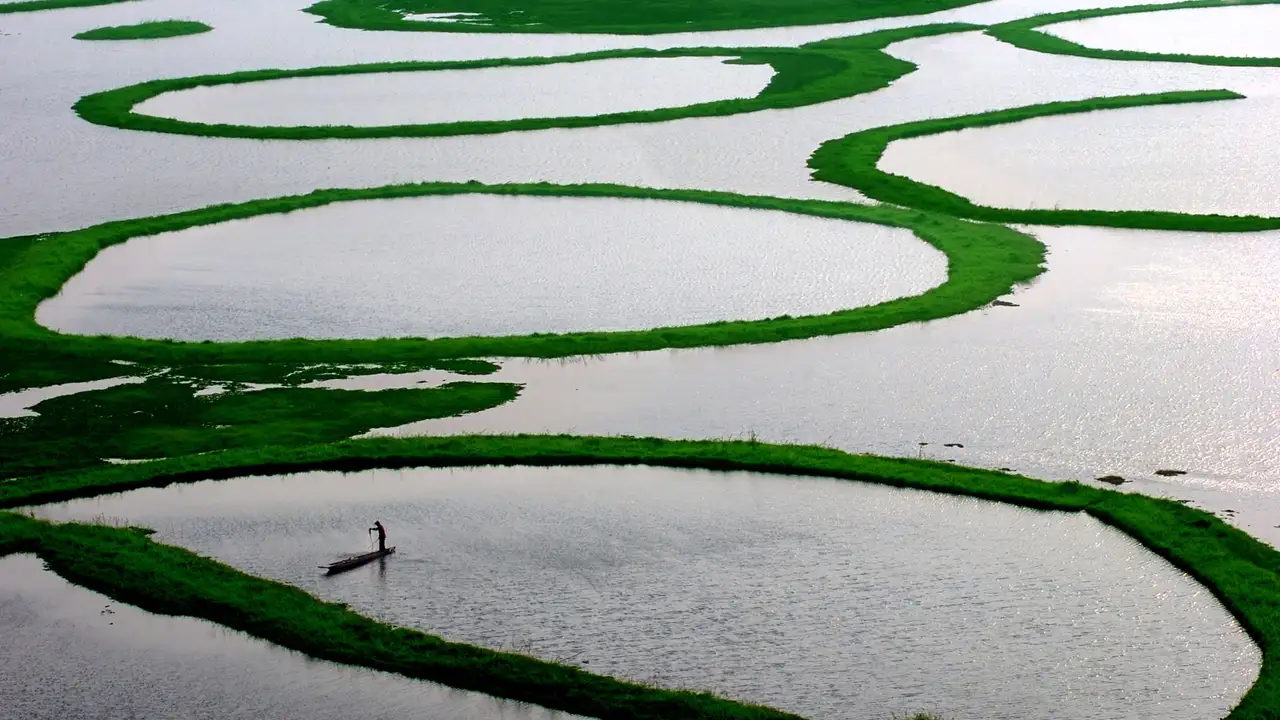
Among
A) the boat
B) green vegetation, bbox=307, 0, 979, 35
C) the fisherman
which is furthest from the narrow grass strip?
green vegetation, bbox=307, 0, 979, 35

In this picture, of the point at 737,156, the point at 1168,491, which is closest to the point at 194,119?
the point at 737,156

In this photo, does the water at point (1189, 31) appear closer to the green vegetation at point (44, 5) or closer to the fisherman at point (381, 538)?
the fisherman at point (381, 538)

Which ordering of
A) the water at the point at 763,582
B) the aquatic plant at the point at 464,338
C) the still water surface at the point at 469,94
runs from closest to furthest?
the water at the point at 763,582
the aquatic plant at the point at 464,338
the still water surface at the point at 469,94

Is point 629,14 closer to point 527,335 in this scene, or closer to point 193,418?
point 527,335

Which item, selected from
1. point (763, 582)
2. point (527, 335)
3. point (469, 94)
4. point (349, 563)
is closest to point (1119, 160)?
point (527, 335)

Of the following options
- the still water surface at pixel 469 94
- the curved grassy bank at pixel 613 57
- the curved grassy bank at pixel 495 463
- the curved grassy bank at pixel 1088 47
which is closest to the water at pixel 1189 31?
the curved grassy bank at pixel 1088 47

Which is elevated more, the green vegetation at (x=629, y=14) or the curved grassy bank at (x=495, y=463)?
the green vegetation at (x=629, y=14)
